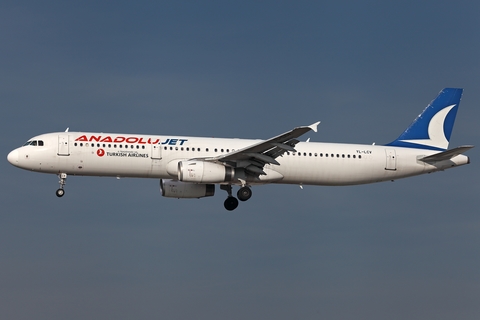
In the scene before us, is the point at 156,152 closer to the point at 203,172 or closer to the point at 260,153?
the point at 203,172

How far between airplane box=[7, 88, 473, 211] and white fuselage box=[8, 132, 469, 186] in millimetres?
61

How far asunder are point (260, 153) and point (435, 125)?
1431cm

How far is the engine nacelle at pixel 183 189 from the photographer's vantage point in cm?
5741

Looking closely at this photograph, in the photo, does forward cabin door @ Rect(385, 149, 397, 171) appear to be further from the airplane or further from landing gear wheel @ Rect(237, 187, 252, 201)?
landing gear wheel @ Rect(237, 187, 252, 201)

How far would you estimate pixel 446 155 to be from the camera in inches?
2217

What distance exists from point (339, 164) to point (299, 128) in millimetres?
8651

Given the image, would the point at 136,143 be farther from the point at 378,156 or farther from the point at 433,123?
the point at 433,123

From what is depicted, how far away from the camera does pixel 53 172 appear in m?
53.8

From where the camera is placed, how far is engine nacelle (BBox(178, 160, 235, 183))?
173 ft

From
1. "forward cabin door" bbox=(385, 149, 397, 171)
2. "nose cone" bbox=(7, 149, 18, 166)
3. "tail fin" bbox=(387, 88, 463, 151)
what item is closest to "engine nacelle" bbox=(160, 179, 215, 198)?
"nose cone" bbox=(7, 149, 18, 166)

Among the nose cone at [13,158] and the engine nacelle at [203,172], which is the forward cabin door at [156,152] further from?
the nose cone at [13,158]

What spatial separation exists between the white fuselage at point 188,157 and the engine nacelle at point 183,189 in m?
2.97

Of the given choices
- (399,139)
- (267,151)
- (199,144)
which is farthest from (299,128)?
(399,139)

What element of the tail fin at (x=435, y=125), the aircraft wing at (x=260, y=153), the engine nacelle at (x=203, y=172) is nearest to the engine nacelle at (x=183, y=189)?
the engine nacelle at (x=203, y=172)
